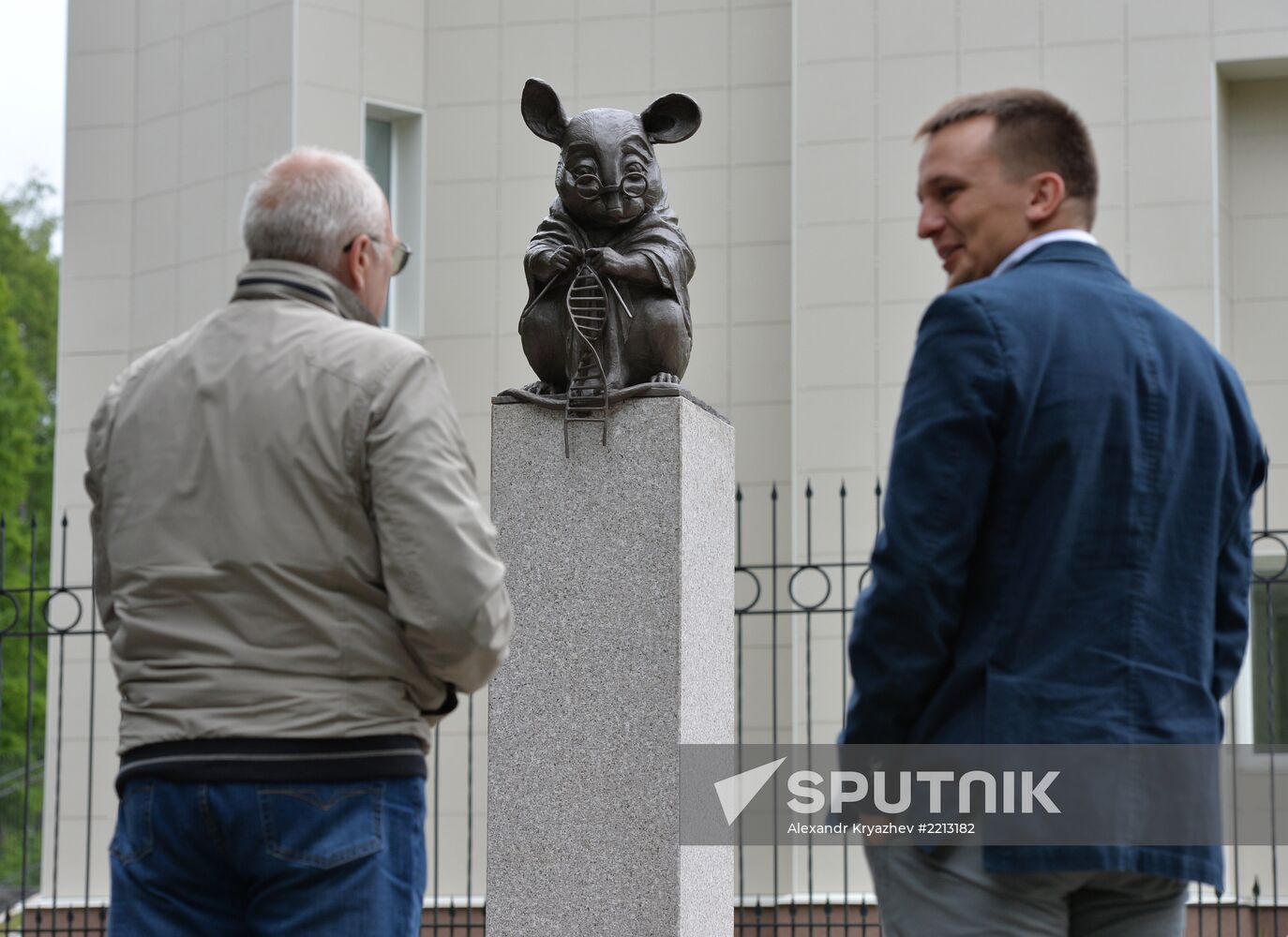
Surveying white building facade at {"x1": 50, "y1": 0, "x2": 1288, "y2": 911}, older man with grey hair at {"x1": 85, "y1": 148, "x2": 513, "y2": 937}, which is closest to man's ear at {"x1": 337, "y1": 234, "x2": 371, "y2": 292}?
older man with grey hair at {"x1": 85, "y1": 148, "x2": 513, "y2": 937}

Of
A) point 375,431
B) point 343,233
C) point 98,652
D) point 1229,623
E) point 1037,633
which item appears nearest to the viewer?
point 1037,633

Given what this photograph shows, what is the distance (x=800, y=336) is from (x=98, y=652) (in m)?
6.33

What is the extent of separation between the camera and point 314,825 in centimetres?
302

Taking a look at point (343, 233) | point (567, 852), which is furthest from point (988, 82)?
point (343, 233)

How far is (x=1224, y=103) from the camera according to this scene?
13898 mm

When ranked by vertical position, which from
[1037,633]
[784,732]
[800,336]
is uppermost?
[800,336]

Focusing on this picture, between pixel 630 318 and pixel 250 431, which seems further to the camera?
pixel 630 318

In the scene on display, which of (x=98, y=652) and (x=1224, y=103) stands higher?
(x=1224, y=103)

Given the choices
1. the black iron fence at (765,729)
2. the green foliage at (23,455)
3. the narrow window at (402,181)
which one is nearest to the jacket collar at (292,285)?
the black iron fence at (765,729)

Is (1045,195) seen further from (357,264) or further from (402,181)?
(402,181)

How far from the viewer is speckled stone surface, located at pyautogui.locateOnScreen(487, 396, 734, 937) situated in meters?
6.39

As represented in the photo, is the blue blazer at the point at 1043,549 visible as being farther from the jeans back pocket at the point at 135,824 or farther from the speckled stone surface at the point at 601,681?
the speckled stone surface at the point at 601,681

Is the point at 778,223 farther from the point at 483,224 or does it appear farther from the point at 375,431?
the point at 375,431

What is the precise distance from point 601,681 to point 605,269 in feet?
4.97
